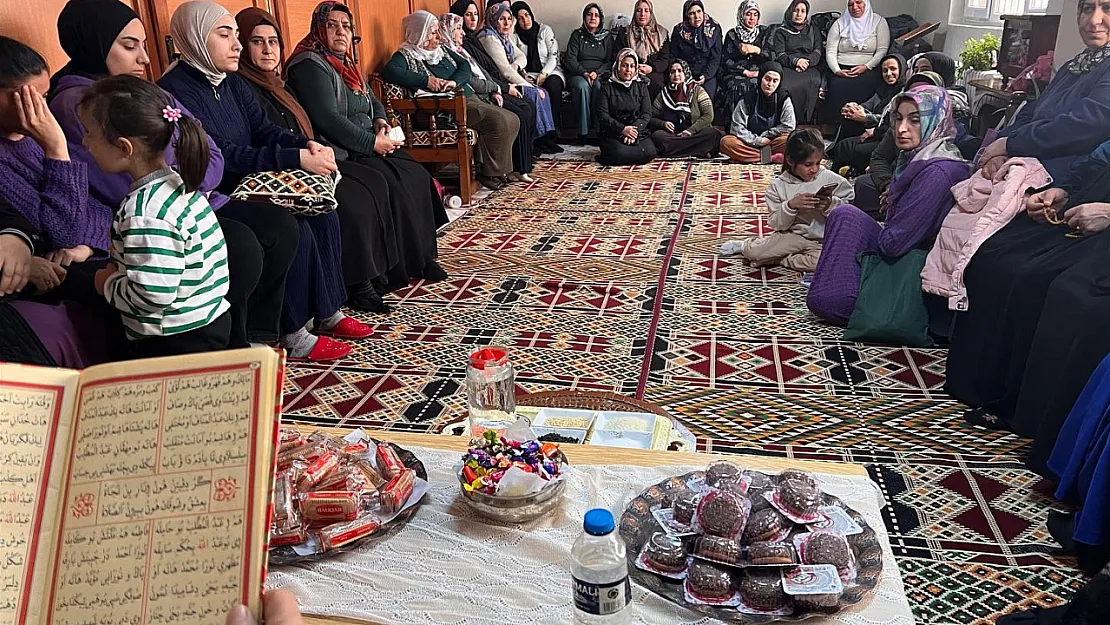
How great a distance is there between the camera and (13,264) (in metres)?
2.13

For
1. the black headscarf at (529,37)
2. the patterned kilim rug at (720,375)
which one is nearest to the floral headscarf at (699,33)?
the black headscarf at (529,37)

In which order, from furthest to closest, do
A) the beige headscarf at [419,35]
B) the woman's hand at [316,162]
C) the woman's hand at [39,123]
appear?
1. the beige headscarf at [419,35]
2. the woman's hand at [316,162]
3. the woman's hand at [39,123]

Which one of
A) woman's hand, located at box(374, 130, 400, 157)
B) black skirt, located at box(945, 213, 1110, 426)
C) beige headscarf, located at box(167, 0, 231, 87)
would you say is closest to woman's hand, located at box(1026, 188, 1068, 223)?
black skirt, located at box(945, 213, 1110, 426)

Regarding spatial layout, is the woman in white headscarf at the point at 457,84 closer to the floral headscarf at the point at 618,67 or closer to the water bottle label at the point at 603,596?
the floral headscarf at the point at 618,67

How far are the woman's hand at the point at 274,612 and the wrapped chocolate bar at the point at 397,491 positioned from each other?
0.50m

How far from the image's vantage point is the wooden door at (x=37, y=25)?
2.73m

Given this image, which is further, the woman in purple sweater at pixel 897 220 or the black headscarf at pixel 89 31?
the woman in purple sweater at pixel 897 220

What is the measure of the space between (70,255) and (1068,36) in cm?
419

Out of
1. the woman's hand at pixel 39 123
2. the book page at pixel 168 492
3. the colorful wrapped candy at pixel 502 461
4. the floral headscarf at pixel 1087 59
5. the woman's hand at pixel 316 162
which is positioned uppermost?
the floral headscarf at pixel 1087 59

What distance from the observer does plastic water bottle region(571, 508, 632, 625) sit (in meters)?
0.98

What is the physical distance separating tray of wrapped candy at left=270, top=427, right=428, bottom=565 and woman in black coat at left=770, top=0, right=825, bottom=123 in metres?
7.31

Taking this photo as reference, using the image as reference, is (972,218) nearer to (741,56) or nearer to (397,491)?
(397,491)

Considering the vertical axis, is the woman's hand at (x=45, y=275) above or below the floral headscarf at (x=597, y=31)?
below

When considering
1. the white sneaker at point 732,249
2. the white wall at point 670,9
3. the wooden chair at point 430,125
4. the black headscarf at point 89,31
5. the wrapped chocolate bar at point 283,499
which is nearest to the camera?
the wrapped chocolate bar at point 283,499
